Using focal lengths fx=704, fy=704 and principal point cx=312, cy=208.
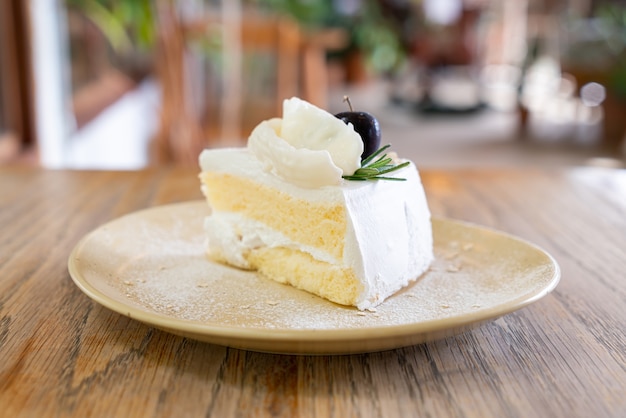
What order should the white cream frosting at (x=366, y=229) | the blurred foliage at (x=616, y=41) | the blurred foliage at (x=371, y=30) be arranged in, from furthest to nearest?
1. the blurred foliage at (x=371, y=30)
2. the blurred foliage at (x=616, y=41)
3. the white cream frosting at (x=366, y=229)

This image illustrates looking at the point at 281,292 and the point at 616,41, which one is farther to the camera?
the point at 616,41

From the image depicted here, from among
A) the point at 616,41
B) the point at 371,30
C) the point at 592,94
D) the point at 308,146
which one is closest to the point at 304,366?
the point at 308,146

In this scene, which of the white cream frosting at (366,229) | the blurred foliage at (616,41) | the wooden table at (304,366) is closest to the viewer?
the wooden table at (304,366)

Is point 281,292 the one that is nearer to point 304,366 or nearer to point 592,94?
point 304,366

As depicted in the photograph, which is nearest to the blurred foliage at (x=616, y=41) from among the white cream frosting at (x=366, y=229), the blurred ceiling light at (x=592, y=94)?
the blurred ceiling light at (x=592, y=94)

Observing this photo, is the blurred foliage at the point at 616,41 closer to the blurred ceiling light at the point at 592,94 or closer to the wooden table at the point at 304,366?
the blurred ceiling light at the point at 592,94

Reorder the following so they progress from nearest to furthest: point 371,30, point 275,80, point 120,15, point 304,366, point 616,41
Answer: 1. point 304,366
2. point 120,15
3. point 616,41
4. point 275,80
5. point 371,30

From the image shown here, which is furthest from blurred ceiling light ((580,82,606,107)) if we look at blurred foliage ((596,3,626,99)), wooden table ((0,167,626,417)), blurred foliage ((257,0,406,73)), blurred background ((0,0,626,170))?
wooden table ((0,167,626,417))
